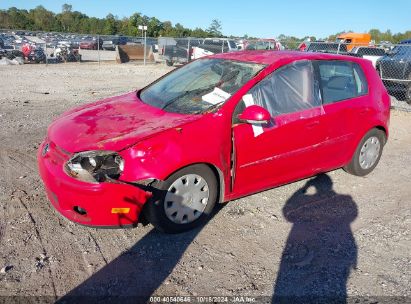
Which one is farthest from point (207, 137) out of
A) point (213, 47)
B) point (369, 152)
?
point (213, 47)

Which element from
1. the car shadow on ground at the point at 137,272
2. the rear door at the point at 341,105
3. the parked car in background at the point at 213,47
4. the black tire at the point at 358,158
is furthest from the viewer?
the parked car in background at the point at 213,47

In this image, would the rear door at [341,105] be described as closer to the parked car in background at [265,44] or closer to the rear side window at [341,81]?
the rear side window at [341,81]

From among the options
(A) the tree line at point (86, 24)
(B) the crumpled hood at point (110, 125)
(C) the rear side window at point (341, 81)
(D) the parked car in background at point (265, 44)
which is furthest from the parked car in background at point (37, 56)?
(A) the tree line at point (86, 24)

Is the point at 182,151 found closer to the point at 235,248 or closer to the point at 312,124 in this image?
the point at 235,248

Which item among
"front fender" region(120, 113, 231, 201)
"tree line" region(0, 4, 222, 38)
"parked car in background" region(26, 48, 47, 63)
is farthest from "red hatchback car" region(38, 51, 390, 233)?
"tree line" region(0, 4, 222, 38)

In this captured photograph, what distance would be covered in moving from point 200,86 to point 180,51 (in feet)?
65.9

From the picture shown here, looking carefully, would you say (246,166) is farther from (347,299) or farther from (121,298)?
(121,298)

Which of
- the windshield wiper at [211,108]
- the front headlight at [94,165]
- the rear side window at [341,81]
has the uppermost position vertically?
the rear side window at [341,81]

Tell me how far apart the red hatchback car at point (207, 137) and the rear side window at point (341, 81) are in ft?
0.05

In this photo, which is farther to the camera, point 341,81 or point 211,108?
point 341,81

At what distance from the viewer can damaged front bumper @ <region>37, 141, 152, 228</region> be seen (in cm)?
311

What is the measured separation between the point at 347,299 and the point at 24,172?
393 cm

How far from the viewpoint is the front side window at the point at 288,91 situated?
3.90 m

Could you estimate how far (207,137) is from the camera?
11.5 ft
